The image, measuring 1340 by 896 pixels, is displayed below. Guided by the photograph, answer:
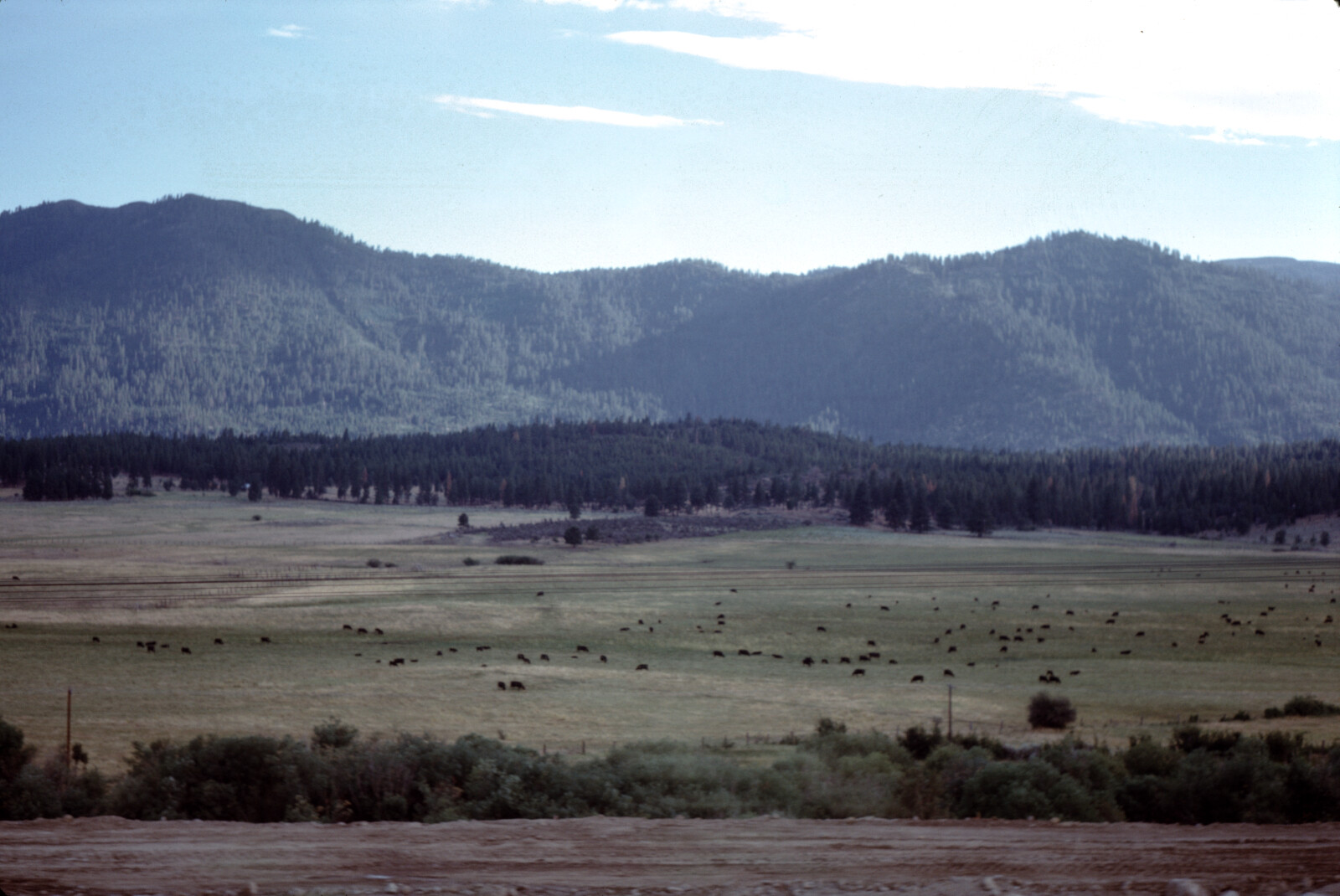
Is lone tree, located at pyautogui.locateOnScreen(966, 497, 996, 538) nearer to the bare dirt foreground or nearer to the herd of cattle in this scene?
the herd of cattle

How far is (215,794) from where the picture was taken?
54.6 feet

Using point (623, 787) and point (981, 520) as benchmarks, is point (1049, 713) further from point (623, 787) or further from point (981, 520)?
point (981, 520)

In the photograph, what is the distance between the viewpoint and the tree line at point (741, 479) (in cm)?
12312

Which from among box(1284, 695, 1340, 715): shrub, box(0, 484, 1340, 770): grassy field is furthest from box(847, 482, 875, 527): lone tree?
box(1284, 695, 1340, 715): shrub

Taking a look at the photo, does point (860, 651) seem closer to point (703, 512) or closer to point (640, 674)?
point (640, 674)

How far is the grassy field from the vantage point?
97.4 ft

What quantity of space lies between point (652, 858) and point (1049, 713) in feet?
65.7

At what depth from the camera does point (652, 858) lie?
39.2 feet

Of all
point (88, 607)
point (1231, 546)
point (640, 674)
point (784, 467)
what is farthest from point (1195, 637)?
point (784, 467)

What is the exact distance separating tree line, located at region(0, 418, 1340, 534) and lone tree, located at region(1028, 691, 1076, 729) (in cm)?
9582

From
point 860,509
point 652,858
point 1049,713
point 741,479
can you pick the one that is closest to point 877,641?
point 1049,713

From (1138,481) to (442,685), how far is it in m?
127

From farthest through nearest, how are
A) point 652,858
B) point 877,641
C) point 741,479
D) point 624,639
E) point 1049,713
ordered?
point 741,479
point 877,641
point 624,639
point 1049,713
point 652,858

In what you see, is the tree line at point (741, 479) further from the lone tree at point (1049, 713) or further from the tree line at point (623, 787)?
the tree line at point (623, 787)
